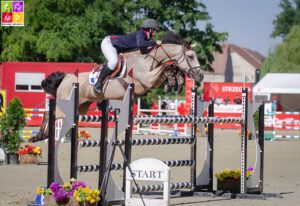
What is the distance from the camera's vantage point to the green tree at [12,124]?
984 centimetres

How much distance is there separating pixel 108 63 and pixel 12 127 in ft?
11.1

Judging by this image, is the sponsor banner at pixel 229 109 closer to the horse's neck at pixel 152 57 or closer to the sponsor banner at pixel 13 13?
the sponsor banner at pixel 13 13

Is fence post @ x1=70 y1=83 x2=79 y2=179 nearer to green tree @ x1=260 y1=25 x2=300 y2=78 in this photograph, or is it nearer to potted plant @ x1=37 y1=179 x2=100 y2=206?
potted plant @ x1=37 y1=179 x2=100 y2=206

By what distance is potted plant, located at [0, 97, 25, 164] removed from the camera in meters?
9.84

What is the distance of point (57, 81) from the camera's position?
8.12m

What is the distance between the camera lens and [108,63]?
23.7 feet

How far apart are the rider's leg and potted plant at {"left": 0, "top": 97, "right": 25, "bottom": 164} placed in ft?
9.73

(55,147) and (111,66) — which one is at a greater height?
(111,66)

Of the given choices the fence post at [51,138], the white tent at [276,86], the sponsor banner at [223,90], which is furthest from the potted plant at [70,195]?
the sponsor banner at [223,90]

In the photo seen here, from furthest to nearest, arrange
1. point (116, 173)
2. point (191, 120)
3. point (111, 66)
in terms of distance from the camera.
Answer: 1. point (116, 173)
2. point (111, 66)
3. point (191, 120)

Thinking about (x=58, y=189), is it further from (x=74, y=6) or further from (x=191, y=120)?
(x=74, y=6)

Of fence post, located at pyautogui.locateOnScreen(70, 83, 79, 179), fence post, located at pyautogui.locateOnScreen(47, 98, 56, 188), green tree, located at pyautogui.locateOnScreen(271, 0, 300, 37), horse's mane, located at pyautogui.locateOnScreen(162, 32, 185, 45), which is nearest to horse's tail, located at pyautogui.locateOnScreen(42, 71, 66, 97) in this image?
horse's mane, located at pyautogui.locateOnScreen(162, 32, 185, 45)

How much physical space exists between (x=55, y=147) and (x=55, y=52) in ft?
81.0

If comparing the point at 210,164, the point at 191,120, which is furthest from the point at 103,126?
the point at 210,164
